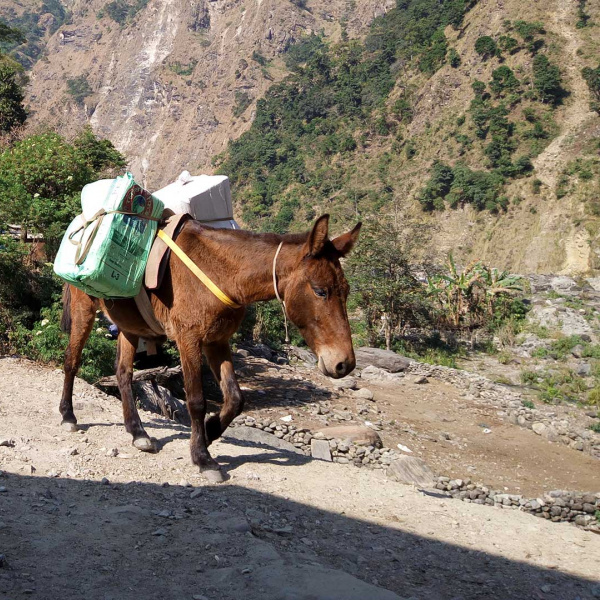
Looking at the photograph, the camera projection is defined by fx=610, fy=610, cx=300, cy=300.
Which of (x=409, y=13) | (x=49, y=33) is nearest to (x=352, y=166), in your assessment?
(x=409, y=13)

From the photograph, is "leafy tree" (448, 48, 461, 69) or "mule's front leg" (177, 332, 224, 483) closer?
"mule's front leg" (177, 332, 224, 483)

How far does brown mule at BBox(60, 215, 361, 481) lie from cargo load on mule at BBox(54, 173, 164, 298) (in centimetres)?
25

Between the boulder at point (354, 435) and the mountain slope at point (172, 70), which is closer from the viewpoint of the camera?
the boulder at point (354, 435)

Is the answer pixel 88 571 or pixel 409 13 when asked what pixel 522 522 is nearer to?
pixel 88 571

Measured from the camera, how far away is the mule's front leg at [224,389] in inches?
185

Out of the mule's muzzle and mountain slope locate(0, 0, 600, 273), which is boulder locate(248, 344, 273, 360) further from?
the mule's muzzle

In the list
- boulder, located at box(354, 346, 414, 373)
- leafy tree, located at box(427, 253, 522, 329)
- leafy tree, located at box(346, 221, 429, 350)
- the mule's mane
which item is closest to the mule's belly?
the mule's mane

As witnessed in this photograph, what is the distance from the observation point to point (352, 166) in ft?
196

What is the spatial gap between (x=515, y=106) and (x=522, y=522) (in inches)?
2141

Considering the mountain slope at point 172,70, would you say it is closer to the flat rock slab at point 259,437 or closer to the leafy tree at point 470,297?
the leafy tree at point 470,297

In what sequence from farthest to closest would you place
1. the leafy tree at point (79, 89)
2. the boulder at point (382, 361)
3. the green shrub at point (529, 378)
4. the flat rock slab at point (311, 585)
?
the leafy tree at point (79, 89) → the green shrub at point (529, 378) → the boulder at point (382, 361) → the flat rock slab at point (311, 585)

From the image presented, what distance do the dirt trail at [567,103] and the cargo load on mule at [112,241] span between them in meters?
46.7

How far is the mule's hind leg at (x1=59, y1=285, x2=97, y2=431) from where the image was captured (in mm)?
5375

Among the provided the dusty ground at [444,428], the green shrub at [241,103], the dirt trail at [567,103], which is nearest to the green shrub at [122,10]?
the green shrub at [241,103]
